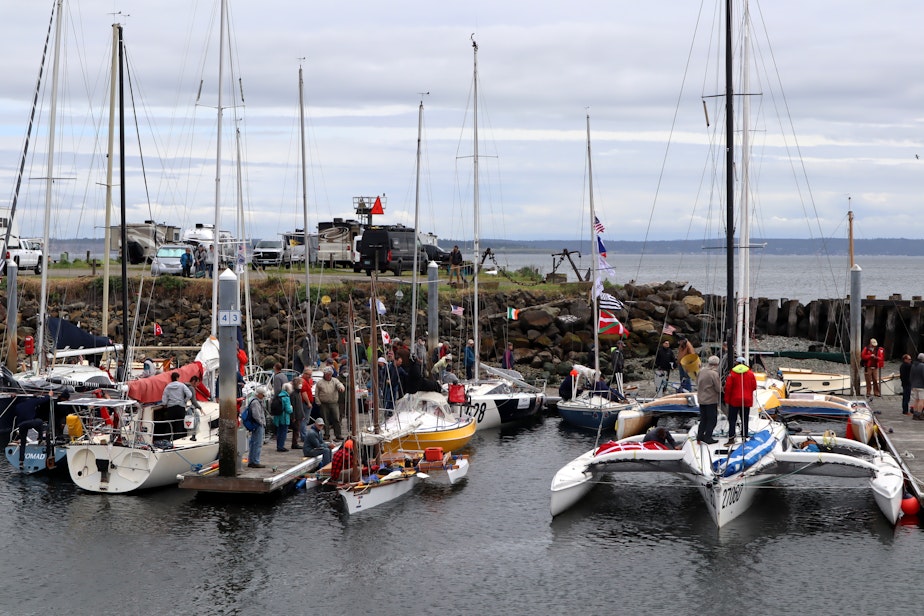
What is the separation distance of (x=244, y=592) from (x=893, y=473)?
1257 centimetres

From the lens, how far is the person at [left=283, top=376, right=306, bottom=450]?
25.0 meters

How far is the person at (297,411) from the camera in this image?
2500 cm

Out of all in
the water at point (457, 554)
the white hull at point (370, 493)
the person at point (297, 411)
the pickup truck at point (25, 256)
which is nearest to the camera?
the water at point (457, 554)

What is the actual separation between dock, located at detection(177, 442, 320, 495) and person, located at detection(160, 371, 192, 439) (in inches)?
57.7

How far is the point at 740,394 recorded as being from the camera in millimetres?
21844

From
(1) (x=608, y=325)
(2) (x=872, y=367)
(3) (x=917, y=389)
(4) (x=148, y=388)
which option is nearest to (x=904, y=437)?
(3) (x=917, y=389)

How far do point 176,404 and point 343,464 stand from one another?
13.9 feet

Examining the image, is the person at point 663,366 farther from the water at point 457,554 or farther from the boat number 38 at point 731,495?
the boat number 38 at point 731,495

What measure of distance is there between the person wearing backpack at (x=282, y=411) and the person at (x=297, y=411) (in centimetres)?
15

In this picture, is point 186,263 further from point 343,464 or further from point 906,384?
point 906,384

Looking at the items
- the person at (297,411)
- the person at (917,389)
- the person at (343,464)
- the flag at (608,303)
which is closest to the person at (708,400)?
the person at (343,464)

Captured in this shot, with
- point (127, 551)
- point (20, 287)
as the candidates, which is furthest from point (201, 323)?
point (127, 551)

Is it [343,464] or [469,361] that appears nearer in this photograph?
[343,464]

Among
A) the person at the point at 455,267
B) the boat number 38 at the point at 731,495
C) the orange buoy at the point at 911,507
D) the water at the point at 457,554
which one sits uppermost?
the person at the point at 455,267
